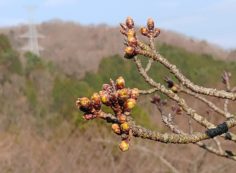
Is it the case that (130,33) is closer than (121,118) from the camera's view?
No

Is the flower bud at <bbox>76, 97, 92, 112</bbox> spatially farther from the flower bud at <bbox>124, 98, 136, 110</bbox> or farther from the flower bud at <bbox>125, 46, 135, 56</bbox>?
the flower bud at <bbox>125, 46, 135, 56</bbox>

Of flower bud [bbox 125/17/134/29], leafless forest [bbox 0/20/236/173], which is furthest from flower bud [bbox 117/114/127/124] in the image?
leafless forest [bbox 0/20/236/173]

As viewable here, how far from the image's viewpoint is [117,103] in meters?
1.74

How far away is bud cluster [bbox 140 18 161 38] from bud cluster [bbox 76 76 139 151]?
663mm

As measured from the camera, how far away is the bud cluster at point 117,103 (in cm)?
173

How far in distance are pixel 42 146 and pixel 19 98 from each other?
13.9 meters

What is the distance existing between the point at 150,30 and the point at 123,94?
29.6 inches

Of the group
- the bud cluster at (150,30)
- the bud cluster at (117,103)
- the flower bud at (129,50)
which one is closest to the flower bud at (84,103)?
the bud cluster at (117,103)

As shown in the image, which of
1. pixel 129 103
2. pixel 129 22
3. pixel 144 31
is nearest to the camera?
pixel 129 103

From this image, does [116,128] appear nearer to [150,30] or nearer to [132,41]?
[132,41]

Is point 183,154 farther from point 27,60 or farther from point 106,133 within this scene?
point 27,60

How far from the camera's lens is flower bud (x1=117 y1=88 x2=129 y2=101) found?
1723 millimetres

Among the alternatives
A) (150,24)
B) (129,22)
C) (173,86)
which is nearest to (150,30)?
(150,24)

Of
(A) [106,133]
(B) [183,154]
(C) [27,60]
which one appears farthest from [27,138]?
(C) [27,60]
